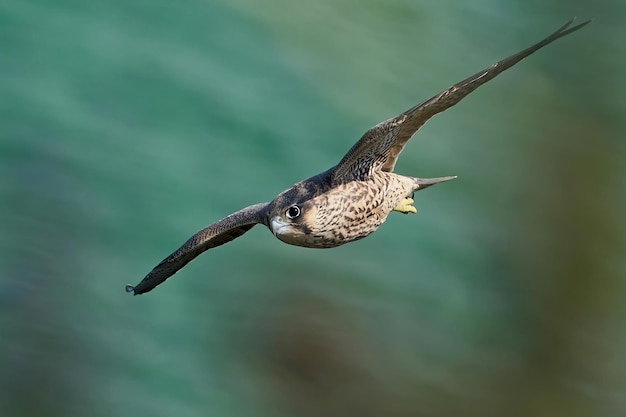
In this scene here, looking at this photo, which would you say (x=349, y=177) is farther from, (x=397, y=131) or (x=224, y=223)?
(x=224, y=223)

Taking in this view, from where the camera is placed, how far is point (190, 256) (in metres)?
6.34

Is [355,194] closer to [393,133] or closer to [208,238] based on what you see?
[393,133]

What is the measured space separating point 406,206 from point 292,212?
97 centimetres

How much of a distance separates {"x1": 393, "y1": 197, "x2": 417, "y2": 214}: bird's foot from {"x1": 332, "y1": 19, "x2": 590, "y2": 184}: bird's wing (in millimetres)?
215

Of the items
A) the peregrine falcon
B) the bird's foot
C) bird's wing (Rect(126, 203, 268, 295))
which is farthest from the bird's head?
the bird's foot

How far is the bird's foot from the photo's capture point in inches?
232

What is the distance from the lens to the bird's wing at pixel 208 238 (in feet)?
18.9

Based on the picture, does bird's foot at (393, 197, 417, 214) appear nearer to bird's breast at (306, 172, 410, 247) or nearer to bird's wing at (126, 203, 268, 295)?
bird's breast at (306, 172, 410, 247)

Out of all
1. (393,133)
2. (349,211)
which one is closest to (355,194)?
(349,211)

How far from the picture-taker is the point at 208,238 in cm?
595

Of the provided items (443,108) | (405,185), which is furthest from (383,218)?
Result: (443,108)

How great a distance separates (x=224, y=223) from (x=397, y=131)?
1145 mm

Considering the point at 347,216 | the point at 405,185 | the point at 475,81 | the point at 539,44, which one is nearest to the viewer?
the point at 539,44

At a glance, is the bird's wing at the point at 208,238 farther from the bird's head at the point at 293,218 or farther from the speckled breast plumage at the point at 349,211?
the speckled breast plumage at the point at 349,211
